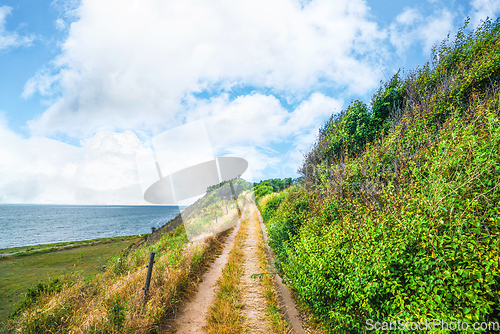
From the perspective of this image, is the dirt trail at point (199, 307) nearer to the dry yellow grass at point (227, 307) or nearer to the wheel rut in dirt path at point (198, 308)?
the wheel rut in dirt path at point (198, 308)

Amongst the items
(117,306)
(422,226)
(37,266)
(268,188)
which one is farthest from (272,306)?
(268,188)

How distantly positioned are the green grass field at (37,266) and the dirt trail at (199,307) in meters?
8.83

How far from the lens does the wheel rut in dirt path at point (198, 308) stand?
171 inches

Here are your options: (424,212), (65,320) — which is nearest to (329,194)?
(424,212)

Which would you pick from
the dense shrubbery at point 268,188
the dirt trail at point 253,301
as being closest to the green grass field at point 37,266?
the dirt trail at point 253,301

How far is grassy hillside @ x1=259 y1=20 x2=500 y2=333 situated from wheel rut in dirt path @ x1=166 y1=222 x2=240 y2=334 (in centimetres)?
241

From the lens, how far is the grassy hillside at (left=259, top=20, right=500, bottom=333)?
7.72 feet

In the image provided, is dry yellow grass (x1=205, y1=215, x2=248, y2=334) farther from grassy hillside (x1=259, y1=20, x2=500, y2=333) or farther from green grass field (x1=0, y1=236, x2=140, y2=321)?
green grass field (x1=0, y1=236, x2=140, y2=321)

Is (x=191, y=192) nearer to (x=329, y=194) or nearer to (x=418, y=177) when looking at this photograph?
(x=329, y=194)

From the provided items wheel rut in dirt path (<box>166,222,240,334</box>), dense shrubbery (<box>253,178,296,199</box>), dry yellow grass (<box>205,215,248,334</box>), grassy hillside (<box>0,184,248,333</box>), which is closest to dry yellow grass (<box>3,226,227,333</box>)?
grassy hillside (<box>0,184,248,333</box>)

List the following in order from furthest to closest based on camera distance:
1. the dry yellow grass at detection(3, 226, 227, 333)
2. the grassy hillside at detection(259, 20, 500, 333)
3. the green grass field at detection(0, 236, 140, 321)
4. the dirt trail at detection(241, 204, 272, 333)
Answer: the green grass field at detection(0, 236, 140, 321), the dirt trail at detection(241, 204, 272, 333), the dry yellow grass at detection(3, 226, 227, 333), the grassy hillside at detection(259, 20, 500, 333)

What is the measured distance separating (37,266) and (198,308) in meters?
24.4

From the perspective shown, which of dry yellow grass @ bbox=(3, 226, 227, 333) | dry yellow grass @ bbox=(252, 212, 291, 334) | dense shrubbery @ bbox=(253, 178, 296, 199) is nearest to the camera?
dry yellow grass @ bbox=(3, 226, 227, 333)

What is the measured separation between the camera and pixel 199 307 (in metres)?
5.17
